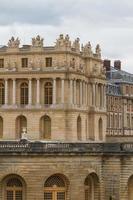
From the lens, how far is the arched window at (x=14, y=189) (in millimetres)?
55625

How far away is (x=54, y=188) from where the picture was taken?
5569cm

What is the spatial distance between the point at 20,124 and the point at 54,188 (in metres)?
28.9

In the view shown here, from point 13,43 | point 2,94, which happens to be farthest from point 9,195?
point 13,43

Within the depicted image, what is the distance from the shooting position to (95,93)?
91062 millimetres

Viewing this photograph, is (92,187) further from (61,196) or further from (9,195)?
(9,195)

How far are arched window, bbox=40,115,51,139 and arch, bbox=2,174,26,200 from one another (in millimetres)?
26747

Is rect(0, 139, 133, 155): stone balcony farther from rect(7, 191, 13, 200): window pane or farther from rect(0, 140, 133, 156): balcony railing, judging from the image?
rect(7, 191, 13, 200): window pane

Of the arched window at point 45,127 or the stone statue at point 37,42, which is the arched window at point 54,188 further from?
the stone statue at point 37,42

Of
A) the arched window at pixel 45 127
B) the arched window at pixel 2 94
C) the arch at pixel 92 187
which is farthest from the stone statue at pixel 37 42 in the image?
the arch at pixel 92 187

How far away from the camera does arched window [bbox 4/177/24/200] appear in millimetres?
55625

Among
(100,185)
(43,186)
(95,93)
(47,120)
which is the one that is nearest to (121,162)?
(100,185)

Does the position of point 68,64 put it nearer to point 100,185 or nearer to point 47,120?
point 47,120

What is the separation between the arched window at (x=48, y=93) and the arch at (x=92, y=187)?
26320mm

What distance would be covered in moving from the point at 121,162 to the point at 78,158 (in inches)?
130
